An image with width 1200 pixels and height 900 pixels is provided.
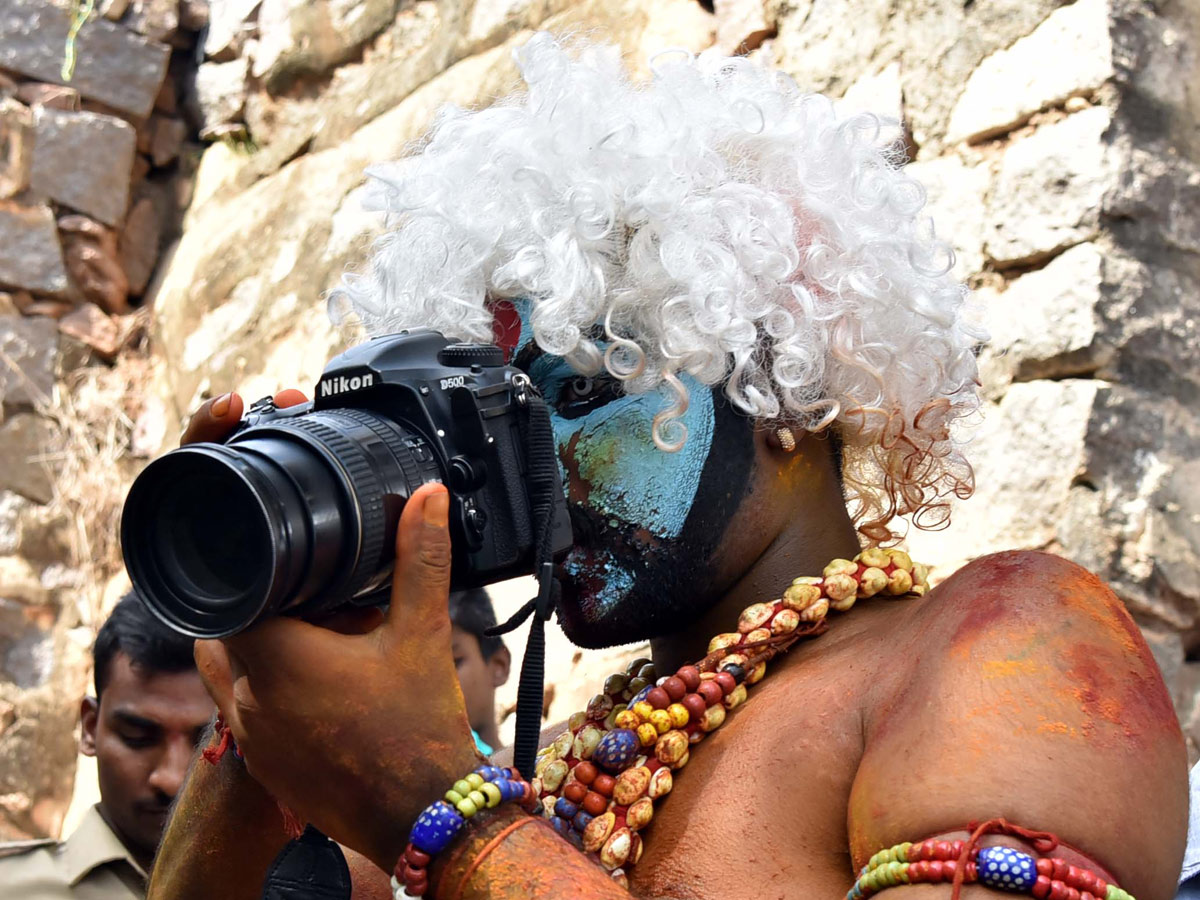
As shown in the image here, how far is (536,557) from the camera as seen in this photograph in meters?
1.32

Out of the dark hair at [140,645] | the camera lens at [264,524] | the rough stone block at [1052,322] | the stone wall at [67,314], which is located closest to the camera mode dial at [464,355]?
the camera lens at [264,524]

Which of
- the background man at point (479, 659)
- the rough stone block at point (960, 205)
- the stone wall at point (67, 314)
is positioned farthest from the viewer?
the stone wall at point (67, 314)

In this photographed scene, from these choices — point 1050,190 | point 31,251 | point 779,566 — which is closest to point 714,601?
point 779,566

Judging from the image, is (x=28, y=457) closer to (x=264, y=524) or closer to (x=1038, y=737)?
(x=264, y=524)

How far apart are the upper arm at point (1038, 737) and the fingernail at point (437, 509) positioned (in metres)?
0.42

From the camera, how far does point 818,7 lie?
2859 mm

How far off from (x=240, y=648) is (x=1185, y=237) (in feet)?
6.03

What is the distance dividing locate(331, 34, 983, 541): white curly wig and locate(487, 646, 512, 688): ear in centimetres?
155

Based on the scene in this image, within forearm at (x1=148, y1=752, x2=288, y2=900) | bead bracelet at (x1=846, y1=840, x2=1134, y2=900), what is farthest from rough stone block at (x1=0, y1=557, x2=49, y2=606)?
bead bracelet at (x1=846, y1=840, x2=1134, y2=900)

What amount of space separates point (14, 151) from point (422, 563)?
4.10 m

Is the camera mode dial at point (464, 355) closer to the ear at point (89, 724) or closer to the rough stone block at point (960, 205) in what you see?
the rough stone block at point (960, 205)

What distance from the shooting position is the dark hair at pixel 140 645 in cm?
262

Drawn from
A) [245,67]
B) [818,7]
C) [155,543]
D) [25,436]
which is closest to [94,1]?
[245,67]

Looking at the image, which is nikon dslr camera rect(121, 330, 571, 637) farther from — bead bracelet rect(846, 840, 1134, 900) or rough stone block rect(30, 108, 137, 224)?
rough stone block rect(30, 108, 137, 224)
